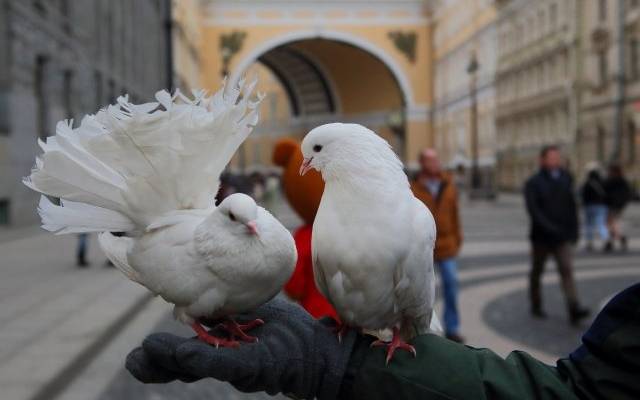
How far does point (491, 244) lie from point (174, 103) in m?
13.0

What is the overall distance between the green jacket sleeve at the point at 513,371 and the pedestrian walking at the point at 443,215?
4.89 metres

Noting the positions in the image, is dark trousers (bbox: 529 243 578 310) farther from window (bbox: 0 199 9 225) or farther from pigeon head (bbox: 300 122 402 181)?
window (bbox: 0 199 9 225)

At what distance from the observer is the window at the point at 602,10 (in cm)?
3120

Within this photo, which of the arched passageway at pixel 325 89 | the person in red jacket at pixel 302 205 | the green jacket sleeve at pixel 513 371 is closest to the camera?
the green jacket sleeve at pixel 513 371

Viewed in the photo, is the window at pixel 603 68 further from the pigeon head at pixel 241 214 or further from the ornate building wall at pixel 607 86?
the pigeon head at pixel 241 214

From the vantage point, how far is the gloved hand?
1.64 m

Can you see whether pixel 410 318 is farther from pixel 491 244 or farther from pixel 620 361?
pixel 491 244

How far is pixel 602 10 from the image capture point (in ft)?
103

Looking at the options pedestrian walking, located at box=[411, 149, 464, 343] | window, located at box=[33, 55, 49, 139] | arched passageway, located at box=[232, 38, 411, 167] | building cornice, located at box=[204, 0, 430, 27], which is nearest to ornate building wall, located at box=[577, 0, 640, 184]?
building cornice, located at box=[204, 0, 430, 27]

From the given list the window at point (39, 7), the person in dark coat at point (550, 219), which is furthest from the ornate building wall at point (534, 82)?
the person in dark coat at point (550, 219)

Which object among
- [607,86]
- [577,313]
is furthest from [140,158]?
[607,86]

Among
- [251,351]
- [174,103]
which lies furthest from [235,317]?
[174,103]

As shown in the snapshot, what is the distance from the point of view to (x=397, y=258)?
1.71 metres

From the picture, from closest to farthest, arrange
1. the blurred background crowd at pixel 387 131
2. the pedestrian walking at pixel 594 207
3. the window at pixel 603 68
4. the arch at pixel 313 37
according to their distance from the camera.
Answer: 1. the blurred background crowd at pixel 387 131
2. the pedestrian walking at pixel 594 207
3. the window at pixel 603 68
4. the arch at pixel 313 37
